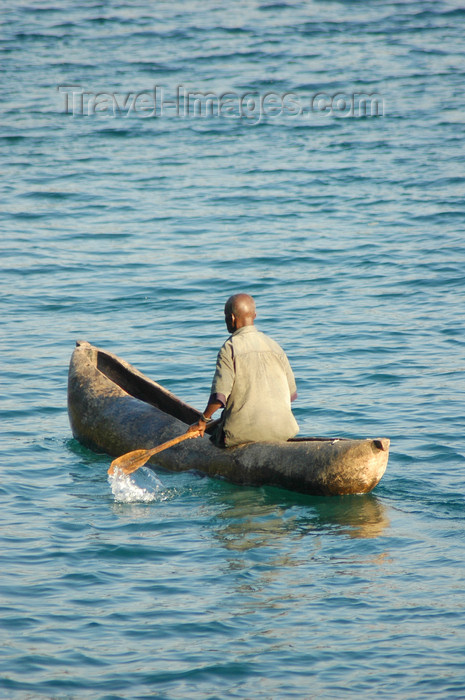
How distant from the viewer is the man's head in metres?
8.82

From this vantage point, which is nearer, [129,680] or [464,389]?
[129,680]

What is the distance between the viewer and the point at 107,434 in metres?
10.6

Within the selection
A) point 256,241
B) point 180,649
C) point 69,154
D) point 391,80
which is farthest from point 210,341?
point 391,80

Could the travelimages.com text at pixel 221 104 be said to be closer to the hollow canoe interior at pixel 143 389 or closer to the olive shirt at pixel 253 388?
the hollow canoe interior at pixel 143 389

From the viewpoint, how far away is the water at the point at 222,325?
6754 millimetres

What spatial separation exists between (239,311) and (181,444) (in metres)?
1.78

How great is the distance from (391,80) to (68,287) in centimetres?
1632

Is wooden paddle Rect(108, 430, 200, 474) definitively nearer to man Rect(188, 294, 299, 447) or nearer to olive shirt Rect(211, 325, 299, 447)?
man Rect(188, 294, 299, 447)

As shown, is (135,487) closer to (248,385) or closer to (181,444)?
(181,444)

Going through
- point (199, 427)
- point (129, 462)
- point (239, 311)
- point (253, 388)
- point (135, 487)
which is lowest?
point (135, 487)

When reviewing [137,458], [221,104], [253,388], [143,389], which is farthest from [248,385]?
[221,104]

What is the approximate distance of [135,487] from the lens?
9.44m

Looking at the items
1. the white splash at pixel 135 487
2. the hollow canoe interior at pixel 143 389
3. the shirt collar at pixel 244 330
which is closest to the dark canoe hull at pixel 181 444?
the hollow canoe interior at pixel 143 389

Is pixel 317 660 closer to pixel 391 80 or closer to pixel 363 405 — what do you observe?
pixel 363 405
